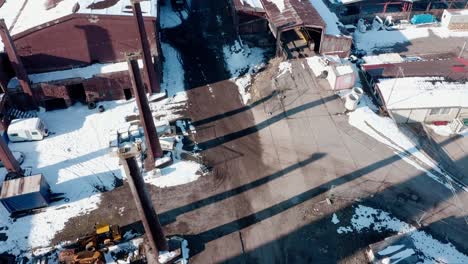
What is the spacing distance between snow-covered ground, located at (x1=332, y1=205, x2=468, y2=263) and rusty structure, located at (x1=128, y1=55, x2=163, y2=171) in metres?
14.5

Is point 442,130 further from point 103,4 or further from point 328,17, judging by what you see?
point 103,4

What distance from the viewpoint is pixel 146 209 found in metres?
23.6

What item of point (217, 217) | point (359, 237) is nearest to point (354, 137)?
point (359, 237)

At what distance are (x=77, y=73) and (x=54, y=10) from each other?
6191mm

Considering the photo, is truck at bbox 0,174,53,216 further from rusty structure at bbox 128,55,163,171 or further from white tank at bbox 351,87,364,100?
white tank at bbox 351,87,364,100

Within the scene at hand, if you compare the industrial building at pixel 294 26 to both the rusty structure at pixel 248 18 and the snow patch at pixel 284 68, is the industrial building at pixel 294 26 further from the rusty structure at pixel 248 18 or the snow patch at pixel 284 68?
the snow patch at pixel 284 68

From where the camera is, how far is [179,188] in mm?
31156

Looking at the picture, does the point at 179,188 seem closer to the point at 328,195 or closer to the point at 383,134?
the point at 328,195

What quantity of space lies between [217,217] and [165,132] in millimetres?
10015

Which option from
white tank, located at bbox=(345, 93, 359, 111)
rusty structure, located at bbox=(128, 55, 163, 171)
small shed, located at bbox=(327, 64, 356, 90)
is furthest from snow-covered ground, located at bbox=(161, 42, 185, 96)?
white tank, located at bbox=(345, 93, 359, 111)

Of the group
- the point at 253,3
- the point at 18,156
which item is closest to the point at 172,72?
the point at 253,3

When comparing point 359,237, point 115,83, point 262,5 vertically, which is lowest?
point 359,237

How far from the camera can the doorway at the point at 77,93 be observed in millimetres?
38347

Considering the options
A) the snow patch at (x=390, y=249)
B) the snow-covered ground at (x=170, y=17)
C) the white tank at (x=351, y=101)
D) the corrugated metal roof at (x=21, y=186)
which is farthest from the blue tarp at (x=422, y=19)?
the corrugated metal roof at (x=21, y=186)
